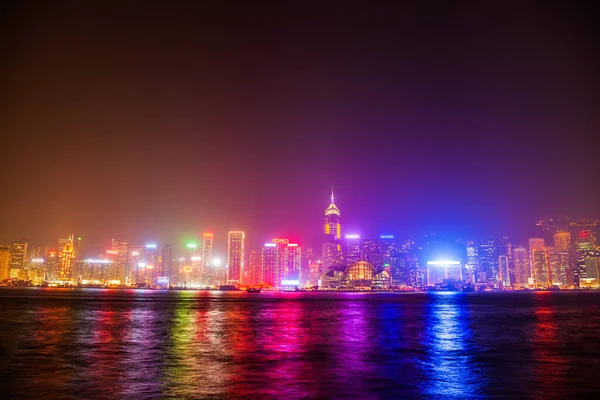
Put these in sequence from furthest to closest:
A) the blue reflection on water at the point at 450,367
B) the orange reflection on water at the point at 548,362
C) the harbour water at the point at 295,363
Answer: the orange reflection on water at the point at 548,362 → the blue reflection on water at the point at 450,367 → the harbour water at the point at 295,363

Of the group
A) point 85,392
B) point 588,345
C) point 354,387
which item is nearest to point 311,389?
point 354,387

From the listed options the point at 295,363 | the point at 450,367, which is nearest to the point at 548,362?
the point at 450,367

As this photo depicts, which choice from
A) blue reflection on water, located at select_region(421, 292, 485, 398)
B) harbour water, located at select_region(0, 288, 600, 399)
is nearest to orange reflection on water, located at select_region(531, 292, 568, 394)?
harbour water, located at select_region(0, 288, 600, 399)

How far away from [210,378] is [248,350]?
39.8 feet

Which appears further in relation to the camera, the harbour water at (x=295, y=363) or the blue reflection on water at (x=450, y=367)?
the blue reflection on water at (x=450, y=367)

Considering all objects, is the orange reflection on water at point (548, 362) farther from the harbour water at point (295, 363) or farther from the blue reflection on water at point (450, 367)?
the blue reflection on water at point (450, 367)

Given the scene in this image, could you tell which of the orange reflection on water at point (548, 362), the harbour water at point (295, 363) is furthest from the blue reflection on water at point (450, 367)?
the orange reflection on water at point (548, 362)

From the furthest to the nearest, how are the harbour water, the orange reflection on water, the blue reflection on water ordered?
1. the orange reflection on water
2. the blue reflection on water
3. the harbour water

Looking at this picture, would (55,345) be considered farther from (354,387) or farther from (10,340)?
(354,387)

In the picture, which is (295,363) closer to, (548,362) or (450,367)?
(450,367)

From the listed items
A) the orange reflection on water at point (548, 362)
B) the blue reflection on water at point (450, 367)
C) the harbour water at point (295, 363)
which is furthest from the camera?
the orange reflection on water at point (548, 362)

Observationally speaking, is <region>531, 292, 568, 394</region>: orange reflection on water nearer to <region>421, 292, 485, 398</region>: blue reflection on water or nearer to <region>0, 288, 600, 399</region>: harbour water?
<region>0, 288, 600, 399</region>: harbour water

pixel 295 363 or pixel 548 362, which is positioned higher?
pixel 295 363

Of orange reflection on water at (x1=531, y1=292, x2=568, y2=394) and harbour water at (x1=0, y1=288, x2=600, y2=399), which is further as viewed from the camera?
orange reflection on water at (x1=531, y1=292, x2=568, y2=394)
